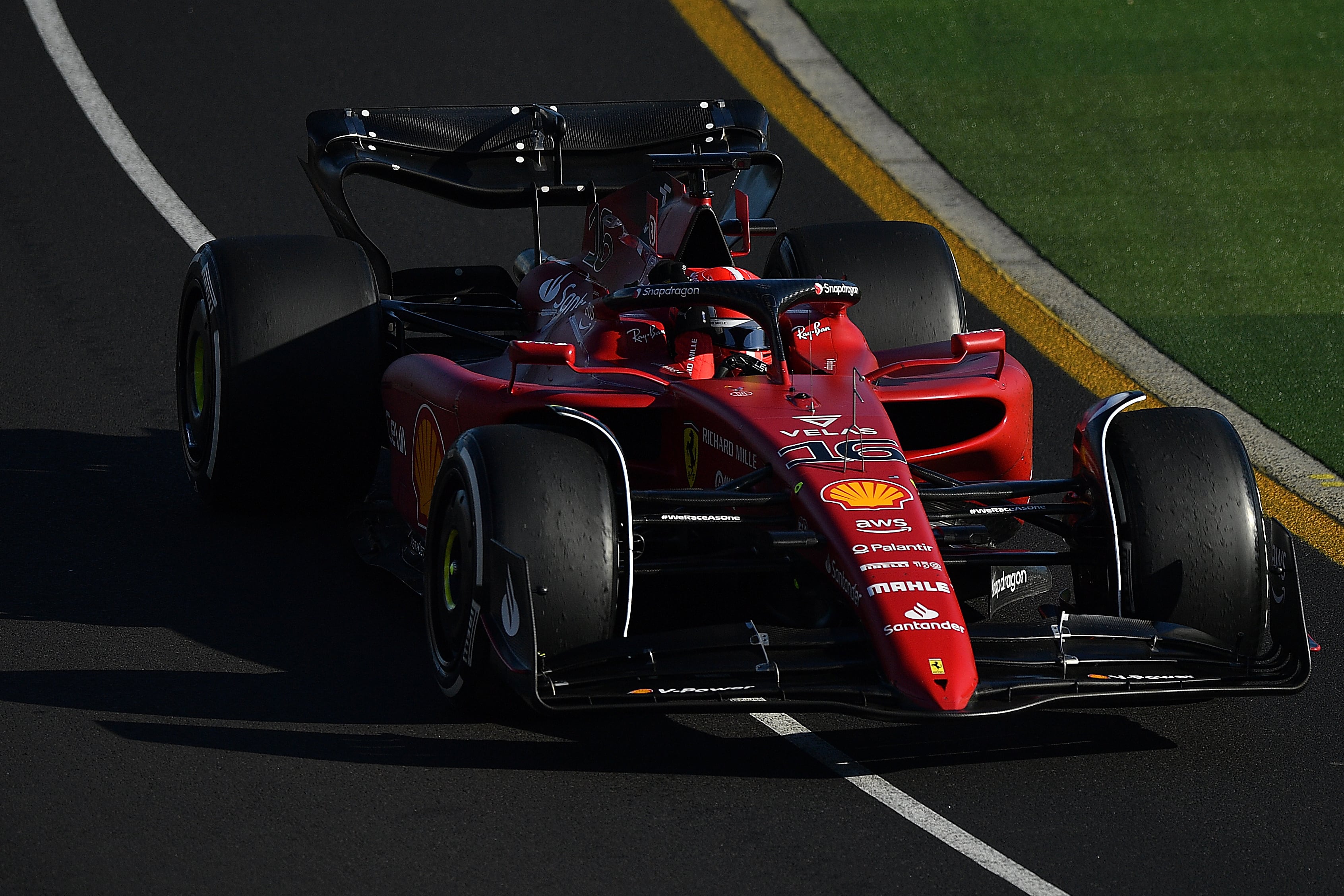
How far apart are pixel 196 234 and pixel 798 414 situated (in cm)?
654

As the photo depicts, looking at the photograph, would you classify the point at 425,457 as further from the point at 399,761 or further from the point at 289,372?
the point at 399,761

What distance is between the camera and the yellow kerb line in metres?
8.12

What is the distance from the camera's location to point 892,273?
812cm

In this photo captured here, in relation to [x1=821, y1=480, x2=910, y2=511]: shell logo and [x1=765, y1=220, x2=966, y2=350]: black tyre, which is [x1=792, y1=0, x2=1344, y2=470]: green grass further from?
[x1=821, y1=480, x2=910, y2=511]: shell logo

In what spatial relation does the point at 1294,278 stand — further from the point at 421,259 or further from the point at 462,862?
the point at 462,862

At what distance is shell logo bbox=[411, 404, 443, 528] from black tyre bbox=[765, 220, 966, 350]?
2.03 metres

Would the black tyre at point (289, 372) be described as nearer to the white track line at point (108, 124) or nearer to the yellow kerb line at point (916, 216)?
the white track line at point (108, 124)

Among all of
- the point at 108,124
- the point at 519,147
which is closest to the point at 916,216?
the point at 519,147

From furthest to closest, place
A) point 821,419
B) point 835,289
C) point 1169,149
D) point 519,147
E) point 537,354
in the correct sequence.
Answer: point 1169,149, point 519,147, point 835,289, point 537,354, point 821,419

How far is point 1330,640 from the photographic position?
6.68m

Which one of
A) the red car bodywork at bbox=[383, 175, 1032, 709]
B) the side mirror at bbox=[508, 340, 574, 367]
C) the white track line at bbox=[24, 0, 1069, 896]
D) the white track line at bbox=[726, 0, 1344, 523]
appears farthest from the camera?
the white track line at bbox=[726, 0, 1344, 523]

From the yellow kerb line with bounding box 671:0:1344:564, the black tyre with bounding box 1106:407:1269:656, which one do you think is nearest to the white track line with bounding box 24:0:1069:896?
the black tyre with bounding box 1106:407:1269:656

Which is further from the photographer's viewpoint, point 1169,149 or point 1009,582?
point 1169,149

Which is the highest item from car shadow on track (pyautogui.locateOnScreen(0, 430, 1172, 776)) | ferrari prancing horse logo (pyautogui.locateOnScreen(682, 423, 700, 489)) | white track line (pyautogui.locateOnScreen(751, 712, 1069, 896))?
ferrari prancing horse logo (pyautogui.locateOnScreen(682, 423, 700, 489))
